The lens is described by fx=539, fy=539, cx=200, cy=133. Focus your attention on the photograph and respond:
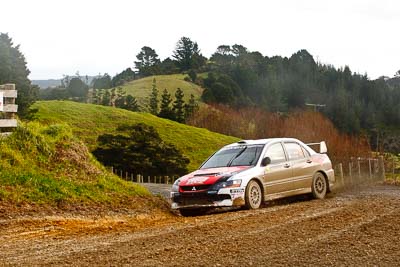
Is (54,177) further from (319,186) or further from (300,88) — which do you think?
(300,88)

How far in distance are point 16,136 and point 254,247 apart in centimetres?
822

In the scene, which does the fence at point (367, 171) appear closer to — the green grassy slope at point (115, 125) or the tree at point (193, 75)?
the green grassy slope at point (115, 125)

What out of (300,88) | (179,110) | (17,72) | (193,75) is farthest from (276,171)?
(193,75)

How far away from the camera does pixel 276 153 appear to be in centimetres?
1266

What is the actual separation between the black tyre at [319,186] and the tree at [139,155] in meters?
32.9

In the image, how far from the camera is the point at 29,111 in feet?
163

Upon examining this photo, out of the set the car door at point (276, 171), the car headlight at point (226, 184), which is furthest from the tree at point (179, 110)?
the car headlight at point (226, 184)

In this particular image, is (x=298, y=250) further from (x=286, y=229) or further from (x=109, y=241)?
(x=109, y=241)

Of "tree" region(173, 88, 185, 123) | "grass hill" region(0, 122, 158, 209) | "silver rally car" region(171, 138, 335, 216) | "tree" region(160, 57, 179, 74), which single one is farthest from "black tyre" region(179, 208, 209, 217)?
"tree" region(160, 57, 179, 74)

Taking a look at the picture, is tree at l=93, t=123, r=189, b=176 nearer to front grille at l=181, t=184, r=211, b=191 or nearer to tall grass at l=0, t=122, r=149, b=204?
tall grass at l=0, t=122, r=149, b=204

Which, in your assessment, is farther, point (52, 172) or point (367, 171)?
point (367, 171)

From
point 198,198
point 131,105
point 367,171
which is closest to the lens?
point 198,198

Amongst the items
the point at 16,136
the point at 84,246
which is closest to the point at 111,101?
the point at 16,136

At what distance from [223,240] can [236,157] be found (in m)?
5.58
